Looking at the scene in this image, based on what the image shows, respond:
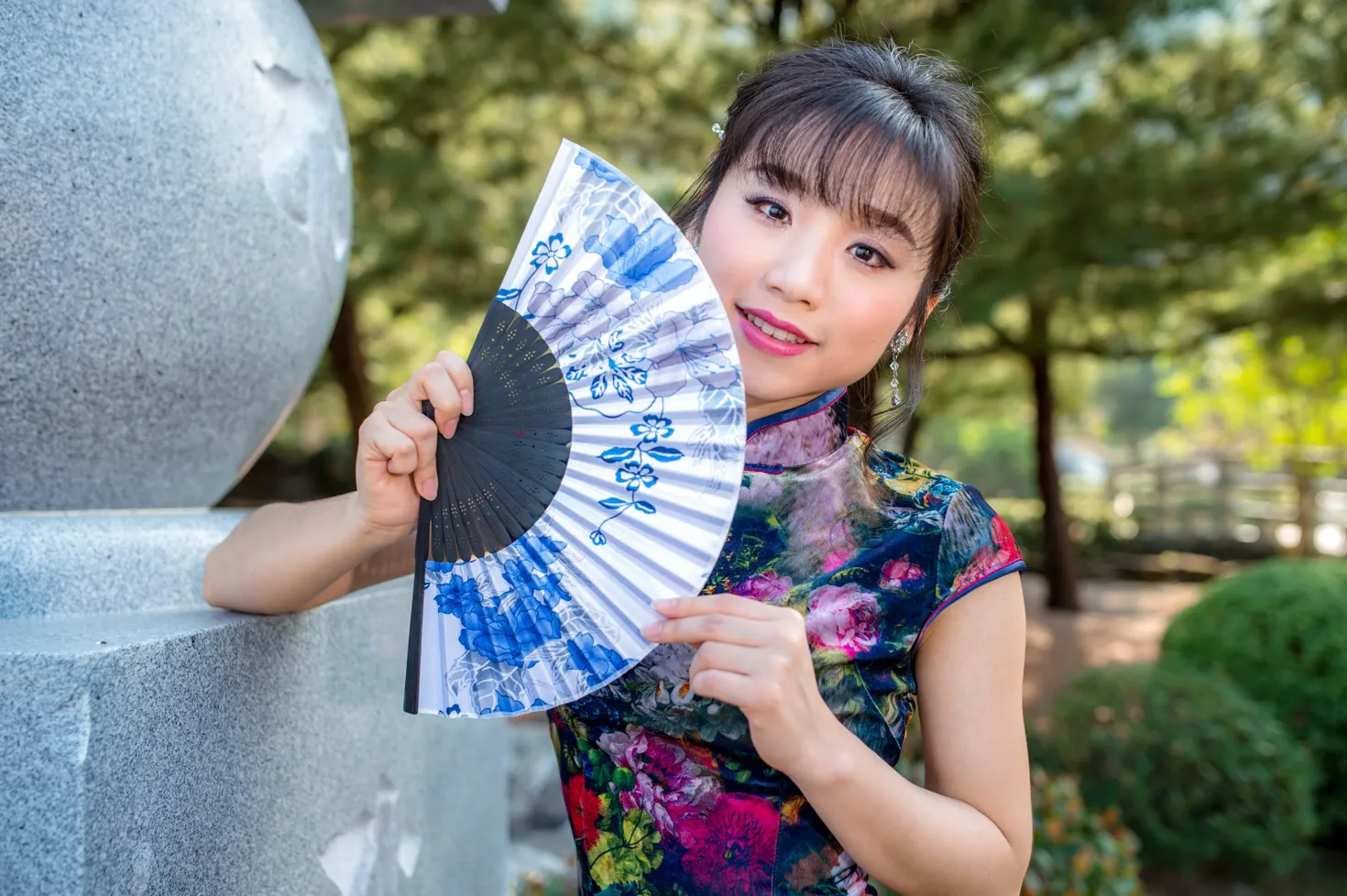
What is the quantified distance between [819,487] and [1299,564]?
589cm

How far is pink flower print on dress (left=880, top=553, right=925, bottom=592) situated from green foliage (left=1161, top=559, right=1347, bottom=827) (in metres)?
4.97

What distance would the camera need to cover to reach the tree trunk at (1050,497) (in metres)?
11.0

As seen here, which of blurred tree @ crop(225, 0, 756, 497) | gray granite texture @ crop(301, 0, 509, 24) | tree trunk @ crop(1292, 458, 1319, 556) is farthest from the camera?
tree trunk @ crop(1292, 458, 1319, 556)

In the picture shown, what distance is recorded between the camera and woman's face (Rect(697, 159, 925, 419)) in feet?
4.27

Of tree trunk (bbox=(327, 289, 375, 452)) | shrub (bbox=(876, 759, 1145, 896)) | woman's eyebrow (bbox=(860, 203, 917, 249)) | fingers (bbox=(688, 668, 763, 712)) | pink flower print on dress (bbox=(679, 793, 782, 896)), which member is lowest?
shrub (bbox=(876, 759, 1145, 896))

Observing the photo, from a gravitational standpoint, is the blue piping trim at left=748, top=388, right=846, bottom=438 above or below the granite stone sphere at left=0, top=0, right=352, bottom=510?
below

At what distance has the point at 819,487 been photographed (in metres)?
1.45

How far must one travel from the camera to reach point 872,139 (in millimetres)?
1326

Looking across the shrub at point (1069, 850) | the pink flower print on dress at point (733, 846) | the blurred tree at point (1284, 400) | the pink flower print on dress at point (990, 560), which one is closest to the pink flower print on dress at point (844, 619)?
the pink flower print on dress at point (990, 560)

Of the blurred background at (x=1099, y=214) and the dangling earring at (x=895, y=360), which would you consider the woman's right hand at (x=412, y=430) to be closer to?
the dangling earring at (x=895, y=360)

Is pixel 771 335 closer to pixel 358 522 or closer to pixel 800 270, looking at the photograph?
pixel 800 270

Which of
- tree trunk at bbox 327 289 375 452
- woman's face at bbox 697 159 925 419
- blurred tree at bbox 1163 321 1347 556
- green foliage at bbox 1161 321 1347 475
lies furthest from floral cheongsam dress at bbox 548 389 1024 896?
blurred tree at bbox 1163 321 1347 556

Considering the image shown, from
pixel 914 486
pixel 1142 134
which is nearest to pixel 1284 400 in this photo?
pixel 1142 134

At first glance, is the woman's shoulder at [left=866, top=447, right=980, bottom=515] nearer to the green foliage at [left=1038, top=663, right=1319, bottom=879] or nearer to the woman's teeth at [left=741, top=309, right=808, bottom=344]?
the woman's teeth at [left=741, top=309, right=808, bottom=344]
